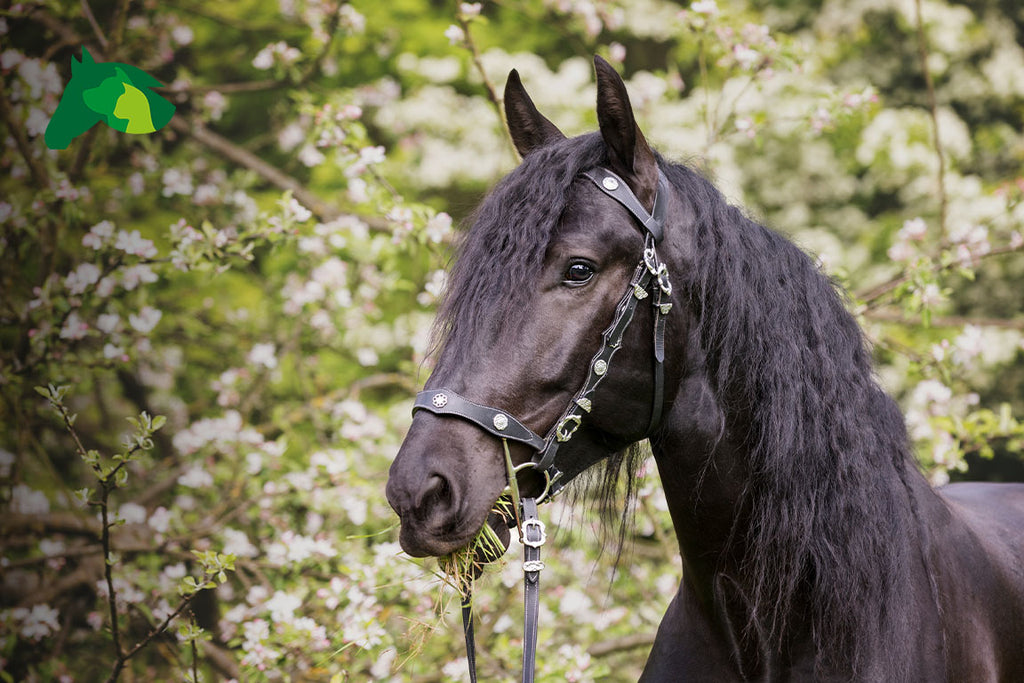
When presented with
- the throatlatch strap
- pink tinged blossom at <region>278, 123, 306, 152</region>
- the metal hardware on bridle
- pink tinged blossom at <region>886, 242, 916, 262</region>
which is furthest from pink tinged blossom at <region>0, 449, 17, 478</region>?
pink tinged blossom at <region>886, 242, 916, 262</region>

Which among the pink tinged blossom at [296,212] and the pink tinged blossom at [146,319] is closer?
the pink tinged blossom at [296,212]

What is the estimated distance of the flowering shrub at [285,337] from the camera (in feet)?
10.7

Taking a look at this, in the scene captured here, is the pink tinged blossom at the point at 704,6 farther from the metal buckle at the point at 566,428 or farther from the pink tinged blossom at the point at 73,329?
the pink tinged blossom at the point at 73,329

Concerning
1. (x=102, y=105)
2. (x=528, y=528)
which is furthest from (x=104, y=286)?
(x=528, y=528)

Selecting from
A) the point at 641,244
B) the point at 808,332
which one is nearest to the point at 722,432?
the point at 808,332

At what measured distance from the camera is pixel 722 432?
196cm

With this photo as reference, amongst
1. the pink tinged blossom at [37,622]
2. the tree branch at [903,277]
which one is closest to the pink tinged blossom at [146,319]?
the pink tinged blossom at [37,622]

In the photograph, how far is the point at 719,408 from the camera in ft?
6.43

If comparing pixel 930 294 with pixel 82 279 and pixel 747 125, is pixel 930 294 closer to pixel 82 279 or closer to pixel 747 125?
pixel 747 125

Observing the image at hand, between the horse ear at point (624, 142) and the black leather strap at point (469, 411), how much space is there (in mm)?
599

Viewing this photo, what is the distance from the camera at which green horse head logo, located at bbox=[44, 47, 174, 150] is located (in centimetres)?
249

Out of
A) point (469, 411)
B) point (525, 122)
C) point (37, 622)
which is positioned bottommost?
point (37, 622)

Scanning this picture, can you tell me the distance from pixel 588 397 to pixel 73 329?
8.15 ft

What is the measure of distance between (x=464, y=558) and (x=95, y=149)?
135 inches
